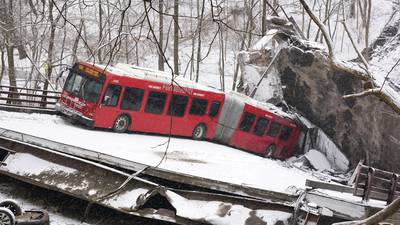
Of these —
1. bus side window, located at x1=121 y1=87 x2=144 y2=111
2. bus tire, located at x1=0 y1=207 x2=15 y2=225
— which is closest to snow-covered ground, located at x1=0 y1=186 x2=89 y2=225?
bus tire, located at x1=0 y1=207 x2=15 y2=225

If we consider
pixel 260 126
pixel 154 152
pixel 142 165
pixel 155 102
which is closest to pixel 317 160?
pixel 260 126

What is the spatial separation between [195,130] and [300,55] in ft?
24.9

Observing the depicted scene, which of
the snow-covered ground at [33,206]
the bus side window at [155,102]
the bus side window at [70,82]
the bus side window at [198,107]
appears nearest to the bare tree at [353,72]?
the snow-covered ground at [33,206]

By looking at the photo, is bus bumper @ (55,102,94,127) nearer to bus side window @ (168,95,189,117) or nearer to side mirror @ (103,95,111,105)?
side mirror @ (103,95,111,105)

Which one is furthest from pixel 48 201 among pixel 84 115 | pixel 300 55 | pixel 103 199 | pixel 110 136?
pixel 300 55

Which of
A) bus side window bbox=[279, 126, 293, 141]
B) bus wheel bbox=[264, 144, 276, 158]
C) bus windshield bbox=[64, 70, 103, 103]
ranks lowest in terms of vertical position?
bus wheel bbox=[264, 144, 276, 158]

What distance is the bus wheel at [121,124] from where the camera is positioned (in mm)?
17984

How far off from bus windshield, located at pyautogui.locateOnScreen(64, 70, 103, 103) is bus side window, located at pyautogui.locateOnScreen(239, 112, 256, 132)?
748cm

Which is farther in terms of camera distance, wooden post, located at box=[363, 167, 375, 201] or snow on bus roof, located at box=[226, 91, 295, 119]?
snow on bus roof, located at box=[226, 91, 295, 119]

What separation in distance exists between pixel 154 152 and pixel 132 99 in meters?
4.19

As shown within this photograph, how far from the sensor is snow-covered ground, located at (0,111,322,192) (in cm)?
1295

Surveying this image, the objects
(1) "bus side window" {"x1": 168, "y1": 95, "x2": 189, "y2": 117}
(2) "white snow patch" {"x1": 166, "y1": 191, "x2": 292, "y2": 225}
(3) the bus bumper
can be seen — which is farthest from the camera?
(1) "bus side window" {"x1": 168, "y1": 95, "x2": 189, "y2": 117}

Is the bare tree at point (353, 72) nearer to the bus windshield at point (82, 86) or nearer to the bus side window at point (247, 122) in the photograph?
the bus windshield at point (82, 86)

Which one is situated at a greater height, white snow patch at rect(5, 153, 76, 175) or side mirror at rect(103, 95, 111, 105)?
side mirror at rect(103, 95, 111, 105)
